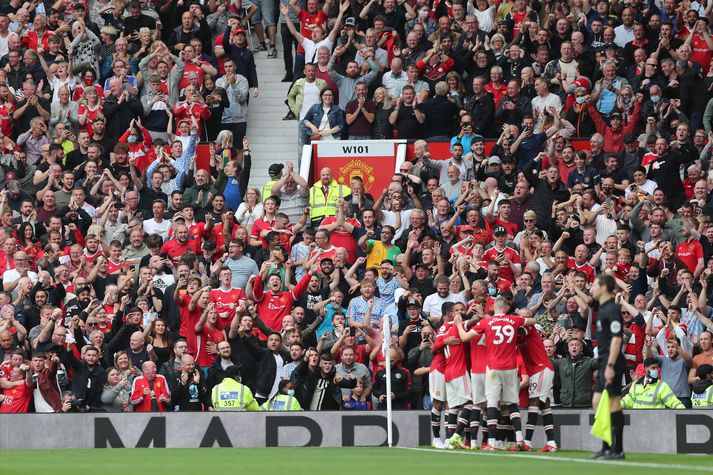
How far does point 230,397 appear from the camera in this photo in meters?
20.9

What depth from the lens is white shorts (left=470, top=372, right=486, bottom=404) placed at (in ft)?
61.2

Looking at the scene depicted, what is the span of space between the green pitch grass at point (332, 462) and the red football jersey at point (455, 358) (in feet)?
3.49

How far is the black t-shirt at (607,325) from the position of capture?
48.4 feet

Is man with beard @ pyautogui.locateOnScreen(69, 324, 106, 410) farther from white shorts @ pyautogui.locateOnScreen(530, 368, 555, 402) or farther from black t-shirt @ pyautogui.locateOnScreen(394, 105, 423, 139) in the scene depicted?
black t-shirt @ pyautogui.locateOnScreen(394, 105, 423, 139)

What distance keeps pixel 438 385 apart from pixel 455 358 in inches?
18.9

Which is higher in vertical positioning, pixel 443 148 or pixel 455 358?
pixel 443 148

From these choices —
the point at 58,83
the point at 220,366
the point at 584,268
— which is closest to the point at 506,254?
the point at 584,268

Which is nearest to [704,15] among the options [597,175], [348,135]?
[597,175]

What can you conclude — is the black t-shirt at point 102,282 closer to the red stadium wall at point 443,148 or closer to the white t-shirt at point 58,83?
the white t-shirt at point 58,83

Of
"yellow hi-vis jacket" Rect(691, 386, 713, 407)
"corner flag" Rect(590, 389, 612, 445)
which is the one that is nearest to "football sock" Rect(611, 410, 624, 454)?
"corner flag" Rect(590, 389, 612, 445)

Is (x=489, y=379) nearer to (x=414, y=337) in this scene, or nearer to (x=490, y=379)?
(x=490, y=379)

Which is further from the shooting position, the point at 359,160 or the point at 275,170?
the point at 359,160

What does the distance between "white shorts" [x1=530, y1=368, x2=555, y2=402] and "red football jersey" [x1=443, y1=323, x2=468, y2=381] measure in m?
0.95

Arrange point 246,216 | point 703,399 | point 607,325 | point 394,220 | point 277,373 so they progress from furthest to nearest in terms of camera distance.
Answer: point 246,216
point 394,220
point 277,373
point 703,399
point 607,325
